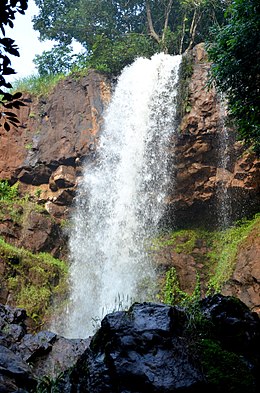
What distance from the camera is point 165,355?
11.4 feet

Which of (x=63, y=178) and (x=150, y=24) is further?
(x=150, y=24)

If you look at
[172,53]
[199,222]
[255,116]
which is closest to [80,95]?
[172,53]

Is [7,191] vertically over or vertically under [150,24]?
under

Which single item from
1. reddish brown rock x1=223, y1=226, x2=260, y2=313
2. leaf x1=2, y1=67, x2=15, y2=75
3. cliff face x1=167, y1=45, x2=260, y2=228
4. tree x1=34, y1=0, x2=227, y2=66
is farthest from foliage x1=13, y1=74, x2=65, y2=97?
leaf x1=2, y1=67, x2=15, y2=75

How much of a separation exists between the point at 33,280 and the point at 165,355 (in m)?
8.43

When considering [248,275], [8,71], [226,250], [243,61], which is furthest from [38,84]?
[8,71]

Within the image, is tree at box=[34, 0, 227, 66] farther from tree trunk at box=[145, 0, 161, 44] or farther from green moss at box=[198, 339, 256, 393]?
green moss at box=[198, 339, 256, 393]

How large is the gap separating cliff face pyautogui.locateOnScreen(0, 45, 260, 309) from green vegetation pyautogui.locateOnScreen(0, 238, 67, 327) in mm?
857

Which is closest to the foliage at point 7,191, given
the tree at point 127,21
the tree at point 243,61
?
the tree at point 127,21

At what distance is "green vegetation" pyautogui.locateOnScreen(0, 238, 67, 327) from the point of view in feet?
35.2

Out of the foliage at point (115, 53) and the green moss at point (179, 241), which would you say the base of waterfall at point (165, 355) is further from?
the foliage at point (115, 53)

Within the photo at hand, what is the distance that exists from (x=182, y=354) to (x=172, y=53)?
16.1 metres

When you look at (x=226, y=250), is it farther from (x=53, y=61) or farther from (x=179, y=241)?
(x=53, y=61)

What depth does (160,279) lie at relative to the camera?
37.7 ft
